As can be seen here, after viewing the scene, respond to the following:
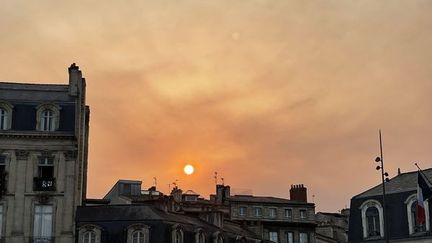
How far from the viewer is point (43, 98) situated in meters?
56.7

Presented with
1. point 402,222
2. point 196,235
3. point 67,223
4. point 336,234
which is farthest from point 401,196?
point 336,234

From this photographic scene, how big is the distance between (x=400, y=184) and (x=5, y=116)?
28.7 metres

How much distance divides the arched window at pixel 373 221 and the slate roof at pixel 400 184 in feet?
3.89

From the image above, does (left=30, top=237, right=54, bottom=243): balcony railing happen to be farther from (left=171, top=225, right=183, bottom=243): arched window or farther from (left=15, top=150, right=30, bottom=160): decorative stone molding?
(left=171, top=225, right=183, bottom=243): arched window

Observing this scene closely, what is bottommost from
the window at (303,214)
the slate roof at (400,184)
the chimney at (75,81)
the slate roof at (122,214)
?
the slate roof at (122,214)

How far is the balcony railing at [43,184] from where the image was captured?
54469 millimetres

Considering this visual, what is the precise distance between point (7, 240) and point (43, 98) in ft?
35.2

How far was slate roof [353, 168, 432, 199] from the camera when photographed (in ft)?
172

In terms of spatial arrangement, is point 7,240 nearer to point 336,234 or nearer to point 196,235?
point 196,235

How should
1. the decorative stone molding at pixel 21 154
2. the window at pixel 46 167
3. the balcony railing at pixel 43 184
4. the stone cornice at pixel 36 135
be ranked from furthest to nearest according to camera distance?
the window at pixel 46 167 < the decorative stone molding at pixel 21 154 < the stone cornice at pixel 36 135 < the balcony railing at pixel 43 184

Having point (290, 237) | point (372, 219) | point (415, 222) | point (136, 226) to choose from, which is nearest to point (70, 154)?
point (136, 226)

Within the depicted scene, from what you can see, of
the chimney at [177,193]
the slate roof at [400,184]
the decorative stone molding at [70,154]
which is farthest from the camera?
the chimney at [177,193]

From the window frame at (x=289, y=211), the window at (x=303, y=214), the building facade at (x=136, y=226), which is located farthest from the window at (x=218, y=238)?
the window at (x=303, y=214)

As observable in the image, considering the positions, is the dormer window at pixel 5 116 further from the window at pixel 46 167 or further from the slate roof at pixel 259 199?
the slate roof at pixel 259 199
